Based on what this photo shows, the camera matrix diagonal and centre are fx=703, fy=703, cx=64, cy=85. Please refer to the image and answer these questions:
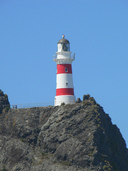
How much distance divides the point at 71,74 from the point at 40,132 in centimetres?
1090

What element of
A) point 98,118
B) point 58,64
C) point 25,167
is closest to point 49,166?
A: point 25,167

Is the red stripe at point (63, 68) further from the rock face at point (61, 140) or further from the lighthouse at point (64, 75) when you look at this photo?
the rock face at point (61, 140)

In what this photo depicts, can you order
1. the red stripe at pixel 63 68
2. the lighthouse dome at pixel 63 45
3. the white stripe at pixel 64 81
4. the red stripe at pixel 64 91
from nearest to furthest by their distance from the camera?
the red stripe at pixel 64 91 < the white stripe at pixel 64 81 < the red stripe at pixel 63 68 < the lighthouse dome at pixel 63 45

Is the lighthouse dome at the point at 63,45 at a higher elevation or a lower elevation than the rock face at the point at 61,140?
higher

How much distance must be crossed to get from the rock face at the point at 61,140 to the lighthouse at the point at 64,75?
7.53 ft

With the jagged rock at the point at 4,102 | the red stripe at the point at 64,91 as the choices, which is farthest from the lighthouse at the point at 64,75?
the jagged rock at the point at 4,102

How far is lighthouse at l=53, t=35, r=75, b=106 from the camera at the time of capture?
109 m

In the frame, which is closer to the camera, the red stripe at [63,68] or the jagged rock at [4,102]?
the red stripe at [63,68]

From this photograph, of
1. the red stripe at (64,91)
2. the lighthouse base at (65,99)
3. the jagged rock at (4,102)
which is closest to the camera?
the lighthouse base at (65,99)

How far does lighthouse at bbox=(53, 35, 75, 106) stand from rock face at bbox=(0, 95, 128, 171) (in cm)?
229

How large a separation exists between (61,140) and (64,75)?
11.6 metres

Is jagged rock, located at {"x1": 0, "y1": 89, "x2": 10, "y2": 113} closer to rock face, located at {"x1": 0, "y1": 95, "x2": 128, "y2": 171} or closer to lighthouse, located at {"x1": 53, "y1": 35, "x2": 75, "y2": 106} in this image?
rock face, located at {"x1": 0, "y1": 95, "x2": 128, "y2": 171}

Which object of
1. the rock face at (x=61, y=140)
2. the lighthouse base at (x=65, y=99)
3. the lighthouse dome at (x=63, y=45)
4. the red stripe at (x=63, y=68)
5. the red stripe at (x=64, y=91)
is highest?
the lighthouse dome at (x=63, y=45)

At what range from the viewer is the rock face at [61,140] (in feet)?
333
